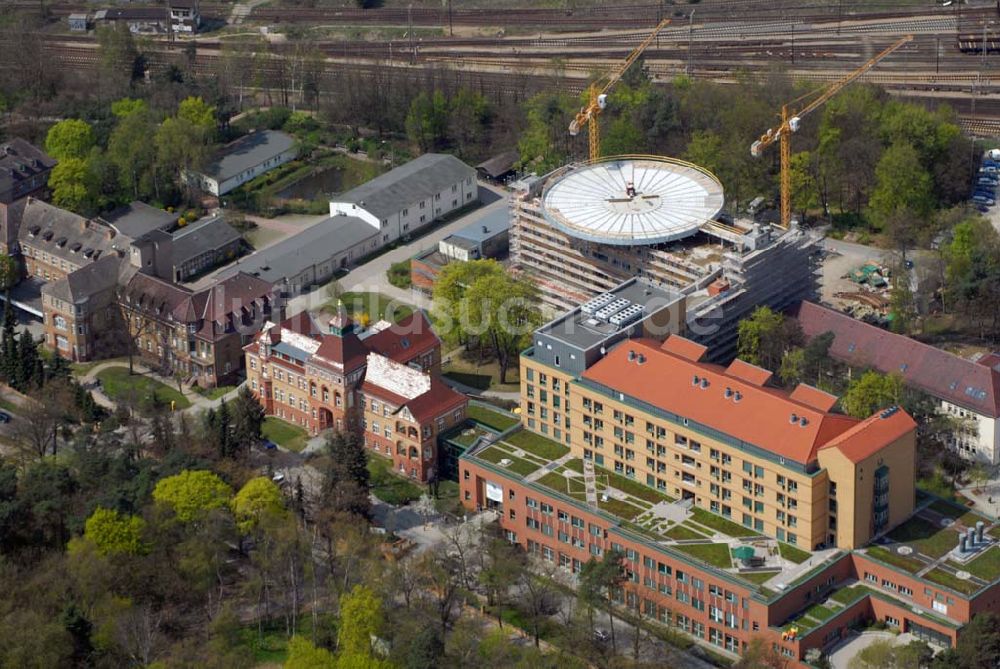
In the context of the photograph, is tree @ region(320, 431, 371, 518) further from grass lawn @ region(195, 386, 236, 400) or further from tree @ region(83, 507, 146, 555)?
grass lawn @ region(195, 386, 236, 400)

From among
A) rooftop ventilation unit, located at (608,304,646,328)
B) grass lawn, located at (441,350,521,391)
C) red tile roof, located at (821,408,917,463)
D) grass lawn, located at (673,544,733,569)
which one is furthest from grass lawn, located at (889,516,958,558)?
grass lawn, located at (441,350,521,391)

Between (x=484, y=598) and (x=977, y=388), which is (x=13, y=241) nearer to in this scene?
(x=484, y=598)

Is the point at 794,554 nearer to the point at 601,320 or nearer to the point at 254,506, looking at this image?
the point at 601,320

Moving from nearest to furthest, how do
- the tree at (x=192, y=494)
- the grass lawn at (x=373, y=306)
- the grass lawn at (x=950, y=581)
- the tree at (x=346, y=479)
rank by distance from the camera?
the grass lawn at (x=950, y=581) < the tree at (x=192, y=494) < the tree at (x=346, y=479) < the grass lawn at (x=373, y=306)

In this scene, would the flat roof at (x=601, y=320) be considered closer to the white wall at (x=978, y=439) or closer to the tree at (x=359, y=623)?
the white wall at (x=978, y=439)


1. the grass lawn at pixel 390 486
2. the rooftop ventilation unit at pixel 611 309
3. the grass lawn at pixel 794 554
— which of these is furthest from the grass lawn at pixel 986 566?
the grass lawn at pixel 390 486

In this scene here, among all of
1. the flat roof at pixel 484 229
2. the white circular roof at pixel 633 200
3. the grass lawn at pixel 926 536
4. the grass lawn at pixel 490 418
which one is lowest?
the grass lawn at pixel 926 536
